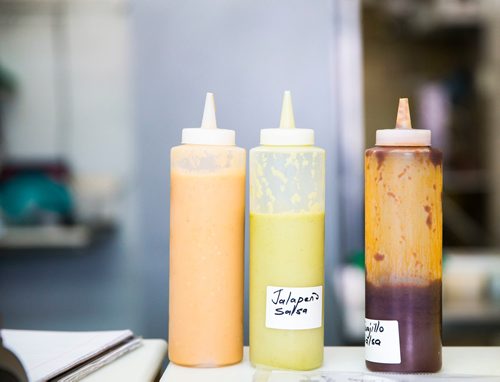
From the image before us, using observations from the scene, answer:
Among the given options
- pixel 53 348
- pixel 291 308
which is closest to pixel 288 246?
pixel 291 308

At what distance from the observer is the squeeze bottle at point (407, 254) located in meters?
0.78

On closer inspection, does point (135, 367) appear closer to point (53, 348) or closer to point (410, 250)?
point (53, 348)

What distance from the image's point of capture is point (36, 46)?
10.0 ft

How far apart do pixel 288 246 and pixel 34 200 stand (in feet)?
7.07

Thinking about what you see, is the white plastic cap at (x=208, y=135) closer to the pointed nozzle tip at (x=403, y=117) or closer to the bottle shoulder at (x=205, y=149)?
the bottle shoulder at (x=205, y=149)

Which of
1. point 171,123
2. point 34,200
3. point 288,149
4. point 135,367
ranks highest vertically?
point 171,123

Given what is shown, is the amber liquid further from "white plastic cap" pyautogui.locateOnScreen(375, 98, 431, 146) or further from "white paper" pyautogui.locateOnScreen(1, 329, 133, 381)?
"white paper" pyautogui.locateOnScreen(1, 329, 133, 381)

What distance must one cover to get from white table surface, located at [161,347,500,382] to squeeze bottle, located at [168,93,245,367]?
0.02 meters

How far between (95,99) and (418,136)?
7.79 feet

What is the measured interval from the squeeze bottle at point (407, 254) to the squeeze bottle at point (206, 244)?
165mm

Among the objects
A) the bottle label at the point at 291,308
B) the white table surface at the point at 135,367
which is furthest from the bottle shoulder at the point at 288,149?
the white table surface at the point at 135,367

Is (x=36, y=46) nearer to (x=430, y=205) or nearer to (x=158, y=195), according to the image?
(x=158, y=195)

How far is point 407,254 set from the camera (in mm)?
785

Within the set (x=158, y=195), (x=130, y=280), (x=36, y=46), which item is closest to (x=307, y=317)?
(x=158, y=195)
